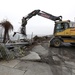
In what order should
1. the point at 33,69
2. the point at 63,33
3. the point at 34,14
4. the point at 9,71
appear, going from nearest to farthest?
the point at 9,71 < the point at 33,69 < the point at 63,33 < the point at 34,14

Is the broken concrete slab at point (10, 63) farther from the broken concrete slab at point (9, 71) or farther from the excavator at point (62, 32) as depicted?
the excavator at point (62, 32)

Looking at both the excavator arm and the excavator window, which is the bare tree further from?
the excavator window

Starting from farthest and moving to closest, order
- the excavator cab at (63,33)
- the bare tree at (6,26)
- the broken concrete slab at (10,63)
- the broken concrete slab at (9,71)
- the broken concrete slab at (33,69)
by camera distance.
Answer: the bare tree at (6,26)
the excavator cab at (63,33)
the broken concrete slab at (10,63)
the broken concrete slab at (33,69)
the broken concrete slab at (9,71)

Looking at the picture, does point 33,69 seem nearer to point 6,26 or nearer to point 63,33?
point 63,33

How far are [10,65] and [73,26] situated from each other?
7079 millimetres

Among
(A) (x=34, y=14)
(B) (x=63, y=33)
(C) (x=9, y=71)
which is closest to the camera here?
(C) (x=9, y=71)

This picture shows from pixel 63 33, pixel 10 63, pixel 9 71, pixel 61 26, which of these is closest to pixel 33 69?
pixel 9 71

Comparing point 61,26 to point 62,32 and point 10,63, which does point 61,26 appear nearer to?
point 62,32

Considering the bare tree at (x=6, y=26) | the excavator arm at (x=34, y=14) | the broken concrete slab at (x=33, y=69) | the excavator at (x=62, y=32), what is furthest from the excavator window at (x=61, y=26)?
the broken concrete slab at (x=33, y=69)

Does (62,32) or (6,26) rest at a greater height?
(6,26)

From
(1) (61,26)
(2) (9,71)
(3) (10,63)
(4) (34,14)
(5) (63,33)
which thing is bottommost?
(2) (9,71)

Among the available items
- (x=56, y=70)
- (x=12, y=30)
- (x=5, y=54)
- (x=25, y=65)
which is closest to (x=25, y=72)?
(x=25, y=65)

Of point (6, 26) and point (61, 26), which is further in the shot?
point (6, 26)

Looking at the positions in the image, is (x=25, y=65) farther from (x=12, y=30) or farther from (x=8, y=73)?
(x=12, y=30)
